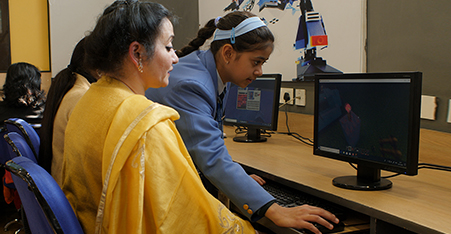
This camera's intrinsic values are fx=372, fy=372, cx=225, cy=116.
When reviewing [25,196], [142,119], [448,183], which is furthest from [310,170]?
[25,196]

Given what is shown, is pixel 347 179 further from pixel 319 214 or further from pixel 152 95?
pixel 152 95

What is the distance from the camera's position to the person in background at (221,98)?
46.3 inches

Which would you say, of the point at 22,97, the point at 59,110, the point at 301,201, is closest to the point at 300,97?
the point at 301,201

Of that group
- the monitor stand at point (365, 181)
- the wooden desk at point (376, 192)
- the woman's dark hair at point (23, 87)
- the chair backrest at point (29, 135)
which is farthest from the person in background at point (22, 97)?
the monitor stand at point (365, 181)

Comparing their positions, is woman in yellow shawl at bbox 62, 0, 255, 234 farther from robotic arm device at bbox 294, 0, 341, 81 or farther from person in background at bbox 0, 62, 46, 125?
person in background at bbox 0, 62, 46, 125

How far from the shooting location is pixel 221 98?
160 centimetres

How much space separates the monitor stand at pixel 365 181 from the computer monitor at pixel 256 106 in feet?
2.79

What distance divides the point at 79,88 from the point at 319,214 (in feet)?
4.10

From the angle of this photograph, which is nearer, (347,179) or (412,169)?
(412,169)

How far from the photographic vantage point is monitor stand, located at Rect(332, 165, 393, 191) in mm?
1242

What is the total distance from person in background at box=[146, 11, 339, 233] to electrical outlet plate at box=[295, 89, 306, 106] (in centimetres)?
90

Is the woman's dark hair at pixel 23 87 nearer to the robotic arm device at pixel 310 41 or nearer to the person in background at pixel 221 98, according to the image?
the person in background at pixel 221 98

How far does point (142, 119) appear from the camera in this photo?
84 cm

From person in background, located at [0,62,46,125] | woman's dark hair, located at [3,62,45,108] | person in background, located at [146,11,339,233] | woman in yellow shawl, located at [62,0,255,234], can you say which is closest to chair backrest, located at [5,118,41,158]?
person in background, located at [146,11,339,233]
